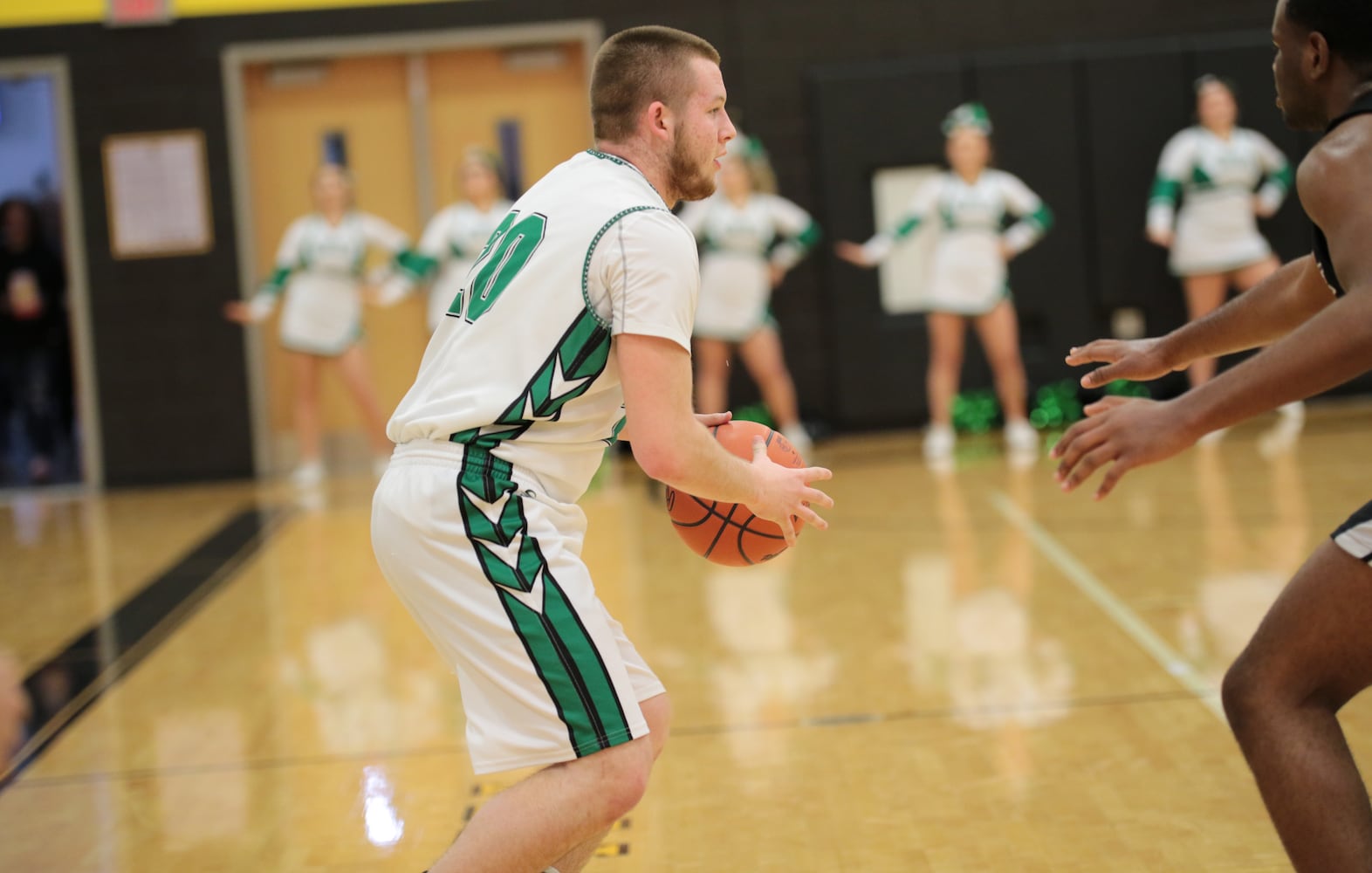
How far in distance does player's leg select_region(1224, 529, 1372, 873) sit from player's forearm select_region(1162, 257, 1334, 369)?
1.58 feet

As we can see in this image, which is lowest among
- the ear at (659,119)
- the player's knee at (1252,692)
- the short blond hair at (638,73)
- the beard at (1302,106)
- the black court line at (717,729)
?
the black court line at (717,729)

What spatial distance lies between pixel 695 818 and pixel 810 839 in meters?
0.31

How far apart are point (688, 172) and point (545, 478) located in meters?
0.55

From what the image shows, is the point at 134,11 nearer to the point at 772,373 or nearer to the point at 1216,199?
the point at 772,373

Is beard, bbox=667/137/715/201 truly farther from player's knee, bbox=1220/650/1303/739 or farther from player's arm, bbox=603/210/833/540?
player's knee, bbox=1220/650/1303/739

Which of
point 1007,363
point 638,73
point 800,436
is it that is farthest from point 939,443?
point 638,73

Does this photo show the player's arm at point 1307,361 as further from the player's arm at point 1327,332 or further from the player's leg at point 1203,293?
the player's leg at point 1203,293

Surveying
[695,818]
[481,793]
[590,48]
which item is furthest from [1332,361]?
[590,48]

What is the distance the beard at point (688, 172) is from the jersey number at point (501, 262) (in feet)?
0.83

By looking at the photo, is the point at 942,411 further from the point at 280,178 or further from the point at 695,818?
the point at 695,818

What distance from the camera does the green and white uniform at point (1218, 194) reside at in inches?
365

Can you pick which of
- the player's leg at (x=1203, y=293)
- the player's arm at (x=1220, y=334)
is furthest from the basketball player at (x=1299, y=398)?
the player's leg at (x=1203, y=293)

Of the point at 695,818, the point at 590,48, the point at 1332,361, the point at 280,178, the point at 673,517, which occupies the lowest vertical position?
the point at 695,818

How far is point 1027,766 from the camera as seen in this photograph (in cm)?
336
